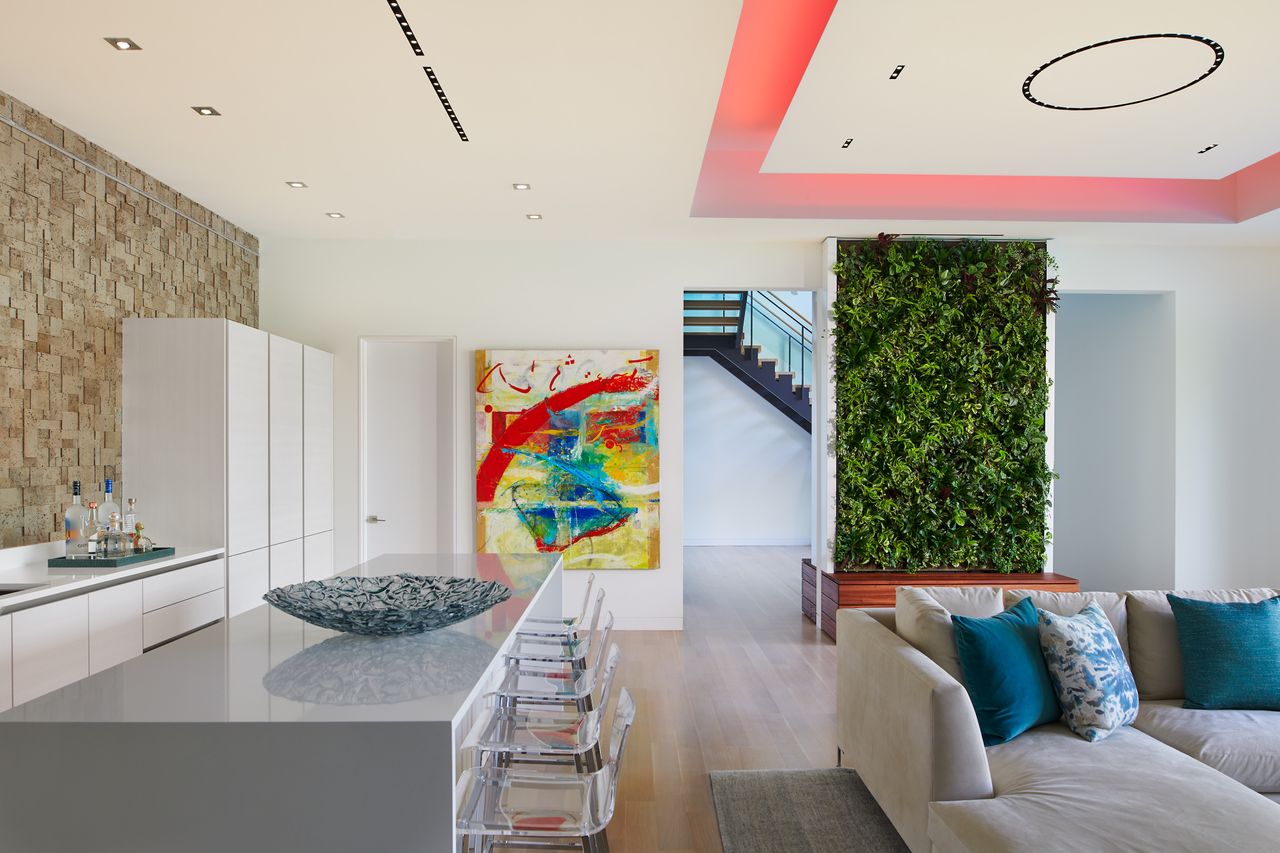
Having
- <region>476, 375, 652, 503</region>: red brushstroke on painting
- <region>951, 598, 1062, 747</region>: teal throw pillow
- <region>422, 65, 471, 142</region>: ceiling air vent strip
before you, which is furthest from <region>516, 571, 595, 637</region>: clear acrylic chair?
<region>476, 375, 652, 503</region>: red brushstroke on painting

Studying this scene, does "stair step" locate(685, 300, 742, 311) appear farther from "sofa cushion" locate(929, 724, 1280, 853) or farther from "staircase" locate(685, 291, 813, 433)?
"sofa cushion" locate(929, 724, 1280, 853)

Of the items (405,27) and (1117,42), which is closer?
(405,27)

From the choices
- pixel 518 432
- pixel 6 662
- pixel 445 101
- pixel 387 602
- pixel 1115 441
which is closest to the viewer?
pixel 387 602

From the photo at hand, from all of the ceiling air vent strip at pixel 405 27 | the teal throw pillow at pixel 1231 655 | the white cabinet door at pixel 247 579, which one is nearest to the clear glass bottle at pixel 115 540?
the white cabinet door at pixel 247 579

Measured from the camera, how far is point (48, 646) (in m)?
3.11

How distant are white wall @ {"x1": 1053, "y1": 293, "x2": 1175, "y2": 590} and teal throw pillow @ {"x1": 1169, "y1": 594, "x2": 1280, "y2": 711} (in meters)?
3.57

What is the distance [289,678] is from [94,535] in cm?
257

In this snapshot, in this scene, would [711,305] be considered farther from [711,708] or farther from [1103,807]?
[1103,807]

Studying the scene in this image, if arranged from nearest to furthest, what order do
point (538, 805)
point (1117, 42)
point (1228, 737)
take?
point (538, 805) → point (1228, 737) → point (1117, 42)

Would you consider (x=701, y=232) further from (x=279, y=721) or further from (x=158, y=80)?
(x=279, y=721)

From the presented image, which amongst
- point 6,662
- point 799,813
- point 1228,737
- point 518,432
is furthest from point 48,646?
point 1228,737

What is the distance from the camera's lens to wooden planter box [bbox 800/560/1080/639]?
5617mm

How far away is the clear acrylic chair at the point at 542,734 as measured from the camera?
2.14m

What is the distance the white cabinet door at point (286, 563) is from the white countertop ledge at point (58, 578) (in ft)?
3.14
